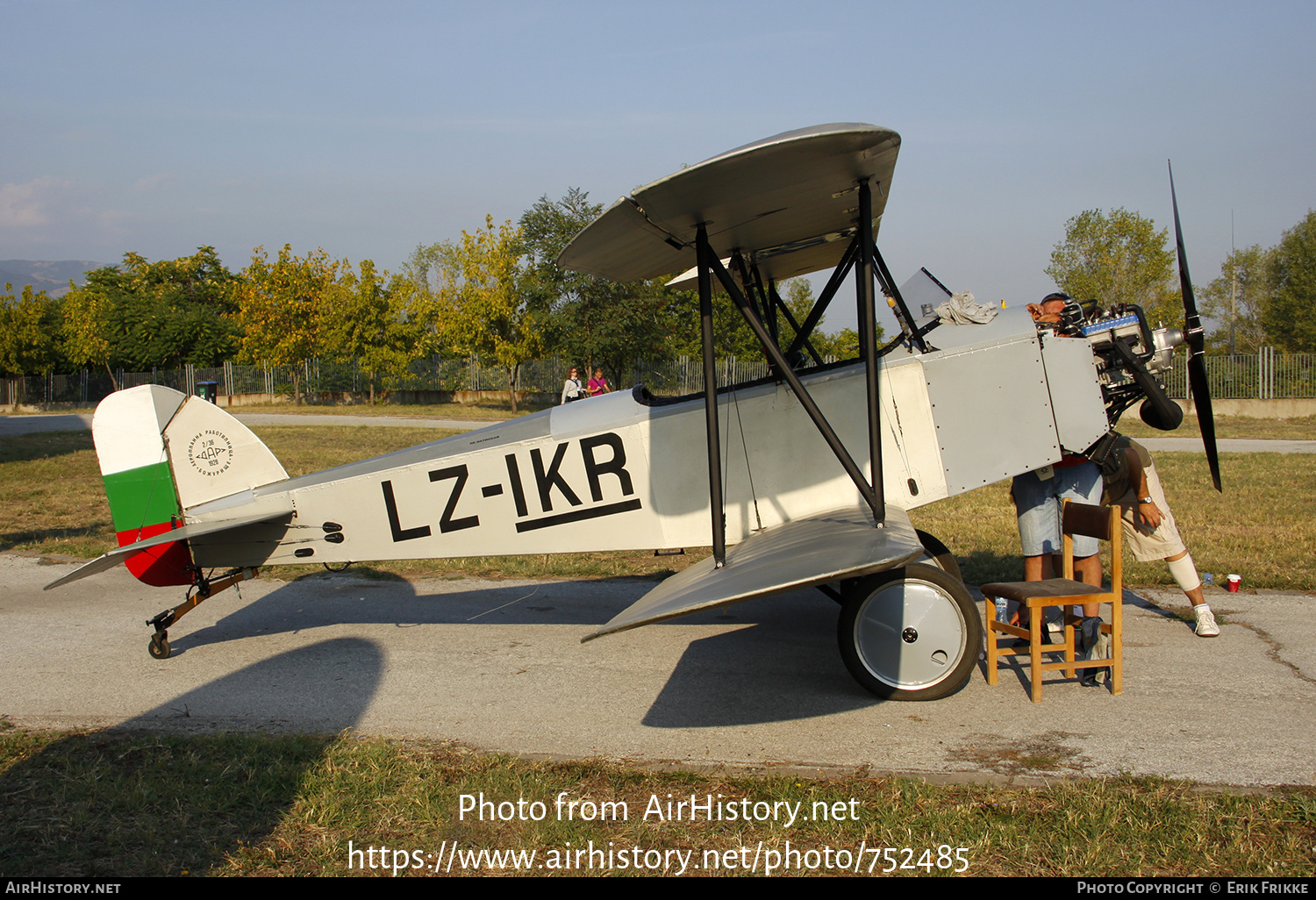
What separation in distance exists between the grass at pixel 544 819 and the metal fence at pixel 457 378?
982 inches

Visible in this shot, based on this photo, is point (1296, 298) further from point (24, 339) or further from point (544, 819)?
point (24, 339)

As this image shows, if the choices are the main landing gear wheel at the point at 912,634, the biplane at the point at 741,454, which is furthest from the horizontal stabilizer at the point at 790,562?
the main landing gear wheel at the point at 912,634

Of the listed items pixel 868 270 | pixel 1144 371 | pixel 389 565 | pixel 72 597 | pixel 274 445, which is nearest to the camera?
pixel 868 270

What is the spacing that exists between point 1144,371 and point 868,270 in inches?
81.7

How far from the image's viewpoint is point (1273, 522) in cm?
938

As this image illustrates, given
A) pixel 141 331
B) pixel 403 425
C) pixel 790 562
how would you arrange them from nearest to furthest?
1. pixel 790 562
2. pixel 403 425
3. pixel 141 331

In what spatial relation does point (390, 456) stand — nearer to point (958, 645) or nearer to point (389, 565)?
point (389, 565)

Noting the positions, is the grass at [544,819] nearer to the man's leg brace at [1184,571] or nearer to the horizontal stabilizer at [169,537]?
the horizontal stabilizer at [169,537]

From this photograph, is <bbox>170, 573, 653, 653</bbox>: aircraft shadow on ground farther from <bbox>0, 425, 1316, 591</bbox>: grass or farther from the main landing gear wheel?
the main landing gear wheel

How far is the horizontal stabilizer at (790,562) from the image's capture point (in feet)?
12.9

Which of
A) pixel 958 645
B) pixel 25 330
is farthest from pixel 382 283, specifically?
pixel 958 645

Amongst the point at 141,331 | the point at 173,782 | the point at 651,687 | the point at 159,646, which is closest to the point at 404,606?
the point at 159,646

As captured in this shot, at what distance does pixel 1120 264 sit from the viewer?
36.7 meters

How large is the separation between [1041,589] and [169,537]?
18.0 ft
